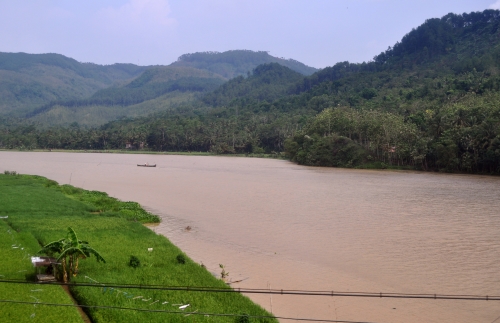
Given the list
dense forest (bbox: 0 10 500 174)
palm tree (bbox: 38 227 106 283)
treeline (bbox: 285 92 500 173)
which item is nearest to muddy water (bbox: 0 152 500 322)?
palm tree (bbox: 38 227 106 283)

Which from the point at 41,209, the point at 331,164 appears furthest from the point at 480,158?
the point at 41,209

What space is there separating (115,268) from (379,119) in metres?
48.2

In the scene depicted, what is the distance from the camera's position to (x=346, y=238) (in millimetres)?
18844

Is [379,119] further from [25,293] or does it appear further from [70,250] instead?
[25,293]

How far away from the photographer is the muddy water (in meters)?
11.8

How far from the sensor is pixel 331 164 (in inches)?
2239

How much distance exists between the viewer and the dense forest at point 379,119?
46.9m

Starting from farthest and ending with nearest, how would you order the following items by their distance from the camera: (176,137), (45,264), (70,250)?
(176,137) < (45,264) < (70,250)

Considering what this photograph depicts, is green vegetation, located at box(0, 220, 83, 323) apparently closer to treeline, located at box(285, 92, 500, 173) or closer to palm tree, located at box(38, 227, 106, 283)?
palm tree, located at box(38, 227, 106, 283)

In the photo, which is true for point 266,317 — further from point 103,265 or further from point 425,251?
point 425,251

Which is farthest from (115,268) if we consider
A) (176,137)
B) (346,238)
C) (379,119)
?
(176,137)

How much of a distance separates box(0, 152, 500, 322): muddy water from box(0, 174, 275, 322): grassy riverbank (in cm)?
132

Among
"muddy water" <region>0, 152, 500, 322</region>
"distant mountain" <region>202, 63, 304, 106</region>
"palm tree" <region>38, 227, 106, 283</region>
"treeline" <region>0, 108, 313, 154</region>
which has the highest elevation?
"distant mountain" <region>202, 63, 304, 106</region>

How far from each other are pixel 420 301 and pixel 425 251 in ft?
17.1
